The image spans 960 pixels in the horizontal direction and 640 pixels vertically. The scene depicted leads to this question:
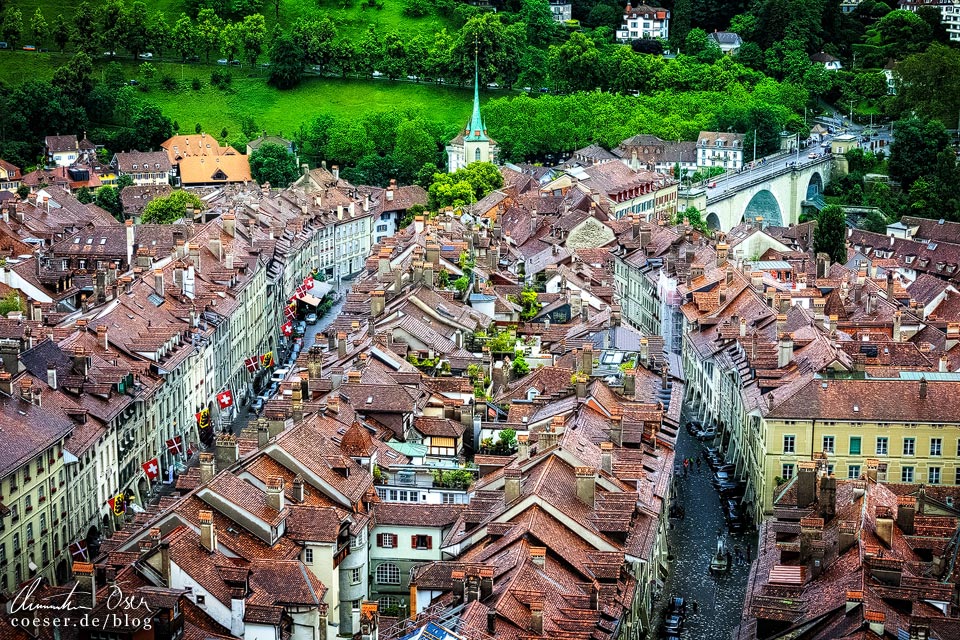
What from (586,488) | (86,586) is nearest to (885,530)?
(586,488)

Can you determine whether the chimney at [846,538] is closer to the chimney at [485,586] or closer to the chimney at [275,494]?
the chimney at [485,586]

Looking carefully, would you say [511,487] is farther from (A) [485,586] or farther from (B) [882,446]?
(B) [882,446]

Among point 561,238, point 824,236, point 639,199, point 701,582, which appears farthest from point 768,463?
point 639,199

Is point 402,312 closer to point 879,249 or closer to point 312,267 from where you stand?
point 312,267

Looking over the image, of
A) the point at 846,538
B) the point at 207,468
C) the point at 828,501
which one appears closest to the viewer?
the point at 846,538

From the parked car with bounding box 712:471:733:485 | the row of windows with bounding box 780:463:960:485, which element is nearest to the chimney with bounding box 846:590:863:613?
the row of windows with bounding box 780:463:960:485

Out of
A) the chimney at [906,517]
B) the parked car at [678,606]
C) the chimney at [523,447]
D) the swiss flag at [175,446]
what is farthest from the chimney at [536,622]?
the swiss flag at [175,446]

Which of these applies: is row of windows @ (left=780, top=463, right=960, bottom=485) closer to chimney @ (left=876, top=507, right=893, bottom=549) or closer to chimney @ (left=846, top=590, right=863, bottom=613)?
chimney @ (left=876, top=507, right=893, bottom=549)
